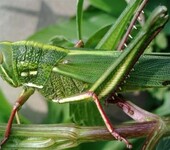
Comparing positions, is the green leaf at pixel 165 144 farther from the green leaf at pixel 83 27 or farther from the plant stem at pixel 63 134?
the green leaf at pixel 83 27

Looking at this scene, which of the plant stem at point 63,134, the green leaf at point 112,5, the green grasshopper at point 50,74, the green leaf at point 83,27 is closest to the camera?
the plant stem at point 63,134

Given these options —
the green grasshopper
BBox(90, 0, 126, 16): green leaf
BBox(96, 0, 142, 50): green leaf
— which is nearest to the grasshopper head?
the green grasshopper

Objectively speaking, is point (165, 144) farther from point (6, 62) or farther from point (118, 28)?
point (6, 62)

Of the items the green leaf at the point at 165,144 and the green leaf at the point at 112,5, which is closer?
the green leaf at the point at 165,144

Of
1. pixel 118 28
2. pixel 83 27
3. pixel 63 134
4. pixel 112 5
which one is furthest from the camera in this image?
pixel 83 27

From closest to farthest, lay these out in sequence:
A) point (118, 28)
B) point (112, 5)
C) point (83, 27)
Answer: point (118, 28)
point (112, 5)
point (83, 27)

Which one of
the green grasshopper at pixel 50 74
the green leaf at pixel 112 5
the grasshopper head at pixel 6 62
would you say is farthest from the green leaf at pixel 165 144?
the green leaf at pixel 112 5

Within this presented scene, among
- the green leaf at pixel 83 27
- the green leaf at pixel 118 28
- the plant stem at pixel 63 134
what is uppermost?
the green leaf at pixel 118 28

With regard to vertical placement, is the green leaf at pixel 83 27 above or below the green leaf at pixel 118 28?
below

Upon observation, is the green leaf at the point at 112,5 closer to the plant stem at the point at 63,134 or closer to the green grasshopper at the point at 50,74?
the green grasshopper at the point at 50,74

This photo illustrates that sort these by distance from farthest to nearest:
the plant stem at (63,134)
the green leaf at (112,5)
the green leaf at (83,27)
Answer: the green leaf at (83,27)
the green leaf at (112,5)
the plant stem at (63,134)

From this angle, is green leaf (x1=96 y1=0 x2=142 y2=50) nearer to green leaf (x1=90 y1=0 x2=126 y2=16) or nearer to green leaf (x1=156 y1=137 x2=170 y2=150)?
green leaf (x1=156 y1=137 x2=170 y2=150)

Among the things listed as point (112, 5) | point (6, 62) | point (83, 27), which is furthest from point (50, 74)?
point (83, 27)

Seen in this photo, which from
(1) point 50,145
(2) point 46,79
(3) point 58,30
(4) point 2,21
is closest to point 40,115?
(4) point 2,21
